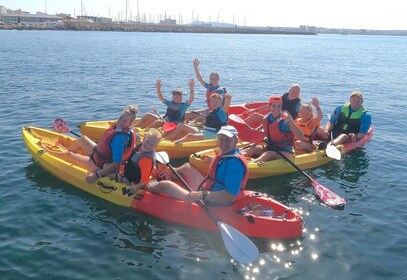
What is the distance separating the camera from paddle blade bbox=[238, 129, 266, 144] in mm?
8242

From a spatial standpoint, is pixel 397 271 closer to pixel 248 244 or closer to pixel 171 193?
pixel 248 244

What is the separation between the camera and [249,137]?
829 centimetres

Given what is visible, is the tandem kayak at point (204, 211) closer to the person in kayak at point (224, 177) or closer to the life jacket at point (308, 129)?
the person in kayak at point (224, 177)

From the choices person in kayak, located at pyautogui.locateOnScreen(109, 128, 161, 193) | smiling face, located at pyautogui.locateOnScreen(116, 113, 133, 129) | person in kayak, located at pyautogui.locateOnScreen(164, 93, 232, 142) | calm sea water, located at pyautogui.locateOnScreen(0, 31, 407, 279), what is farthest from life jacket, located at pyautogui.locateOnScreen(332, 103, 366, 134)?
smiling face, located at pyautogui.locateOnScreen(116, 113, 133, 129)

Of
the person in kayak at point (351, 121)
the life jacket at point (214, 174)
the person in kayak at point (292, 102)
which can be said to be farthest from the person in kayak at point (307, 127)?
the life jacket at point (214, 174)

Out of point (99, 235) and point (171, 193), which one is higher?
point (171, 193)

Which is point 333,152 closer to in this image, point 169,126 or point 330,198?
point 330,198

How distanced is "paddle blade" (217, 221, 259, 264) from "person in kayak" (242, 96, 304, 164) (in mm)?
2739

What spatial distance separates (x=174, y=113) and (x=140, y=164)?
376 cm

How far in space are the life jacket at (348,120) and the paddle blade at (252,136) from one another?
2452mm

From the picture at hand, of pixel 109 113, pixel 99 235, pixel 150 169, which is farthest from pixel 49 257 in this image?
pixel 109 113

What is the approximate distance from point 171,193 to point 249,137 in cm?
272

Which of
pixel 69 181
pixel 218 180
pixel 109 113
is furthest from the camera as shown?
pixel 109 113

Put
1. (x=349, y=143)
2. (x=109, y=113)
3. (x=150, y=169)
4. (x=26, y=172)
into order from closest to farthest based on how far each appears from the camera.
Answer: (x=150, y=169) < (x=26, y=172) < (x=349, y=143) < (x=109, y=113)
